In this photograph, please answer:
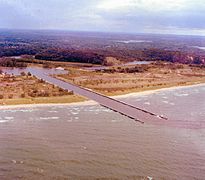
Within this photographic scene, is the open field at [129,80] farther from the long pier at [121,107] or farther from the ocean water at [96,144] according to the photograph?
the ocean water at [96,144]

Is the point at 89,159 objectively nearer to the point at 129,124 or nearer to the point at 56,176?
the point at 56,176

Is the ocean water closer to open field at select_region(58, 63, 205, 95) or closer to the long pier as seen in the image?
the long pier

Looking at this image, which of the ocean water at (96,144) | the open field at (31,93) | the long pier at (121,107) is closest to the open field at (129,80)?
the long pier at (121,107)

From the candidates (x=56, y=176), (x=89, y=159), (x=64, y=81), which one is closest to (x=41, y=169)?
(x=56, y=176)

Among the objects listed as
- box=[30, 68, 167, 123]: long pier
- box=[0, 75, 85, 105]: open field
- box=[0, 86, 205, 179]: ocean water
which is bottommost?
box=[0, 86, 205, 179]: ocean water

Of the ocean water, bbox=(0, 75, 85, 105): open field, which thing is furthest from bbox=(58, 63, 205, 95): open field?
the ocean water

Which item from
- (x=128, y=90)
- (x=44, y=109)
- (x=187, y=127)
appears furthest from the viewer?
(x=128, y=90)
